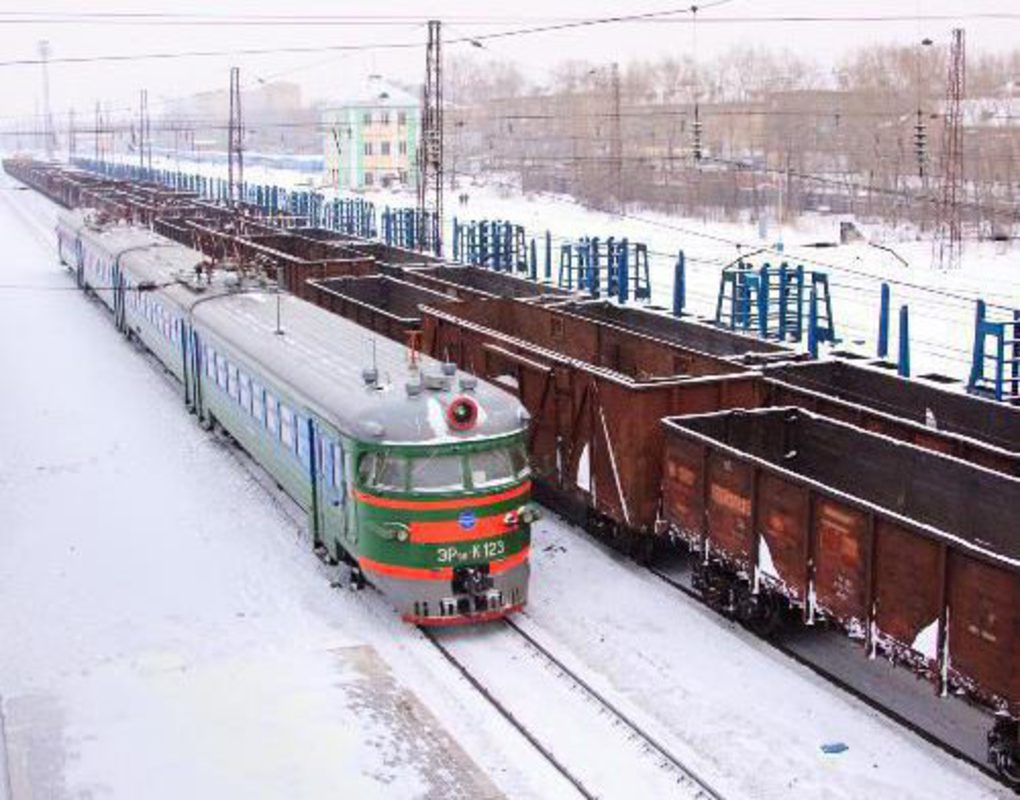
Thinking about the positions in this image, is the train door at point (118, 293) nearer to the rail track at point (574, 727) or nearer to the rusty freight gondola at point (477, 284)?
the rusty freight gondola at point (477, 284)

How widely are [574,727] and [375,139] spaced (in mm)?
100599

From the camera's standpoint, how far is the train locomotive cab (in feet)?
42.1

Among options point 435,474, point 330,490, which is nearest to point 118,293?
point 330,490

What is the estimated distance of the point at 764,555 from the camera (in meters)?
12.7

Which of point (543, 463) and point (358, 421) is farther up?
point (358, 421)

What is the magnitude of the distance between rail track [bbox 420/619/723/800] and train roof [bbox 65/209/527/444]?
2287 mm

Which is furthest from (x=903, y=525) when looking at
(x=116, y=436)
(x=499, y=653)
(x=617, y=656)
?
(x=116, y=436)

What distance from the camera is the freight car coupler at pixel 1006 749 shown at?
9953 millimetres

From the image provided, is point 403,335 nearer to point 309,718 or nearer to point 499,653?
point 499,653

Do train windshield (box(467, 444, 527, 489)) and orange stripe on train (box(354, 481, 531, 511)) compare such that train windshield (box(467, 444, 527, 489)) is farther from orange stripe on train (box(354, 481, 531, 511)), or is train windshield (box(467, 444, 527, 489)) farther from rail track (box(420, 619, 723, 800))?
rail track (box(420, 619, 723, 800))

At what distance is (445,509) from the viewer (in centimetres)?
1281

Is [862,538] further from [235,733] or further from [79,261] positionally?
[79,261]

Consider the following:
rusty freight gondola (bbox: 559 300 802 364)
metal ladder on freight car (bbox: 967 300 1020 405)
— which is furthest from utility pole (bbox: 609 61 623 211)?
metal ladder on freight car (bbox: 967 300 1020 405)

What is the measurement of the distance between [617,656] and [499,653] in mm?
1238
